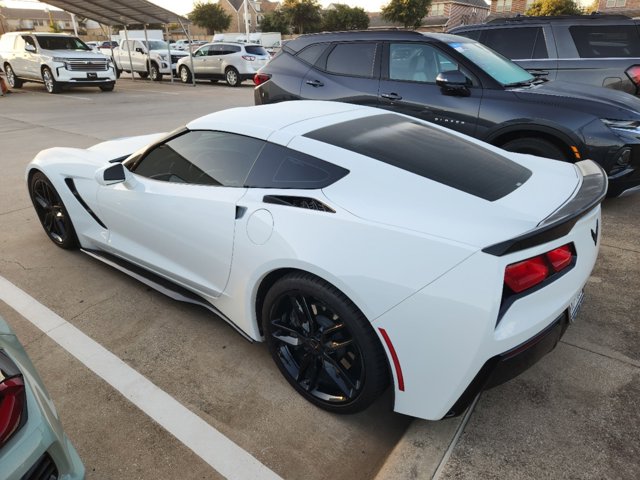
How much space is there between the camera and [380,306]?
1.88 meters

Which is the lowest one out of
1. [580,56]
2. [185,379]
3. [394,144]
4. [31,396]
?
[185,379]

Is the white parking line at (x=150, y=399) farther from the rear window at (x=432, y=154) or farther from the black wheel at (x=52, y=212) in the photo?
the rear window at (x=432, y=154)

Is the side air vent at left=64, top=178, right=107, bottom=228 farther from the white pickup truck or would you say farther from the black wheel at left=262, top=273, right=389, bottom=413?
the white pickup truck

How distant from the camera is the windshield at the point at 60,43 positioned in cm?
1480

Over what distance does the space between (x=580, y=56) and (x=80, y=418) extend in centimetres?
694

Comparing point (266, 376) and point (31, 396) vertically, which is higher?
point (31, 396)

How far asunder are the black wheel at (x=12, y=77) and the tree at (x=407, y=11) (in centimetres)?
4447

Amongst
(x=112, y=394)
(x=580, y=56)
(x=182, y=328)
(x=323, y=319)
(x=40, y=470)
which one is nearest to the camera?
(x=40, y=470)

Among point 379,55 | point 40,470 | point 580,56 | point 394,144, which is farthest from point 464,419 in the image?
point 580,56

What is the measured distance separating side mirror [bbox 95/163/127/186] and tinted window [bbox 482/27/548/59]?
5.82m

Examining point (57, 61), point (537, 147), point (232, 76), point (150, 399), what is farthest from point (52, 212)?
point (232, 76)

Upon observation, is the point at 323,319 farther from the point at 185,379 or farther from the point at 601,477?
the point at 601,477

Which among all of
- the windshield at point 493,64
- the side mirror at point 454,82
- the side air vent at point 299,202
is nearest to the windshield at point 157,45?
the windshield at point 493,64

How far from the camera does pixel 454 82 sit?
15.1 ft
